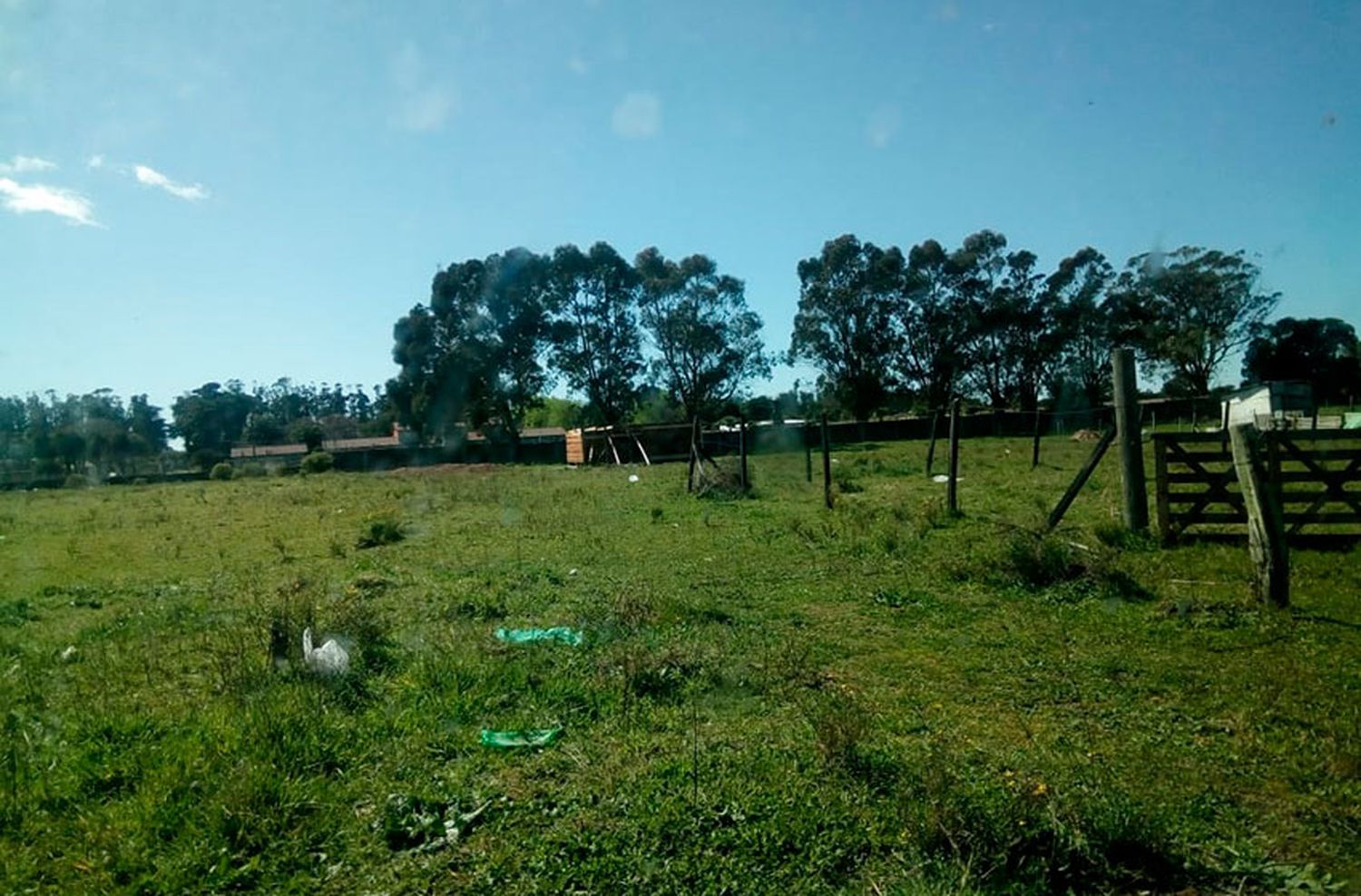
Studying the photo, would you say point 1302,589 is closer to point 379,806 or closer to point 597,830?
point 597,830

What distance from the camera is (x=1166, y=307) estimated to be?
4500 cm

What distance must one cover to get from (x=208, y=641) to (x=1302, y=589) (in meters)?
9.34

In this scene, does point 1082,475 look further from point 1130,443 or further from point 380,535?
point 380,535

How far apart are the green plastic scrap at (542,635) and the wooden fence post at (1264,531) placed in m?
5.52

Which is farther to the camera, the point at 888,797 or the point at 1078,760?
the point at 1078,760

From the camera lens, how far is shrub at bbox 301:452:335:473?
43.2 metres

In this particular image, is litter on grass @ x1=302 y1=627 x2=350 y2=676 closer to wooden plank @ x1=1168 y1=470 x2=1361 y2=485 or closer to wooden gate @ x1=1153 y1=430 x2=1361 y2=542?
wooden gate @ x1=1153 y1=430 x2=1361 y2=542

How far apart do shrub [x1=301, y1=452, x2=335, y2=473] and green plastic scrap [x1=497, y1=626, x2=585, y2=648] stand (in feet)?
132

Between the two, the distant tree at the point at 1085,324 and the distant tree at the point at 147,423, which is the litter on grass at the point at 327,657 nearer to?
the distant tree at the point at 1085,324

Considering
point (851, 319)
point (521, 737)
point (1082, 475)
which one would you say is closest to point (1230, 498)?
point (1082, 475)

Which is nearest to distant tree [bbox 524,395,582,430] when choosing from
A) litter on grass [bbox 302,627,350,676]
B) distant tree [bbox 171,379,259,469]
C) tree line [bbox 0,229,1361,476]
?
tree line [bbox 0,229,1361,476]

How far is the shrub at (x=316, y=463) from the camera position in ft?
142

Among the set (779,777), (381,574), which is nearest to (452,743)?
(779,777)

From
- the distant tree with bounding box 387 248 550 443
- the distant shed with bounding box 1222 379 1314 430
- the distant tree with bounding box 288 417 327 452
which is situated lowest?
the distant shed with bounding box 1222 379 1314 430
